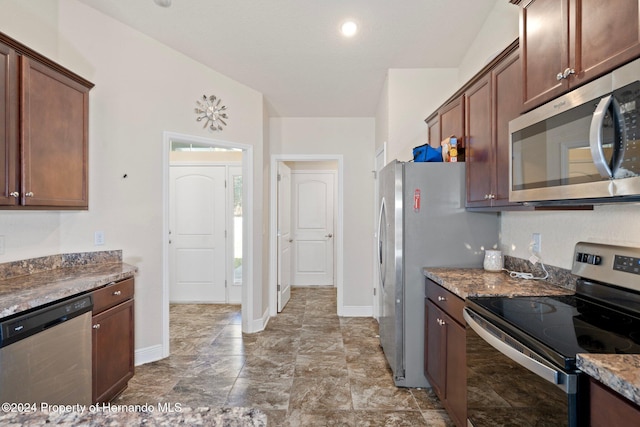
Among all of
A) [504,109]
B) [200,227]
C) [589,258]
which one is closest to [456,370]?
[589,258]

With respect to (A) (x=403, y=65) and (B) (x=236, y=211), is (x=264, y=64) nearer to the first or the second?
(A) (x=403, y=65)

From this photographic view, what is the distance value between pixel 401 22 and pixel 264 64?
133cm

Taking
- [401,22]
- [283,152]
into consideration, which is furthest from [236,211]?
[401,22]

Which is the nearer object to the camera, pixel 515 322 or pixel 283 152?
pixel 515 322

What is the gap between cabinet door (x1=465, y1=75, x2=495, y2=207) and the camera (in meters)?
2.13

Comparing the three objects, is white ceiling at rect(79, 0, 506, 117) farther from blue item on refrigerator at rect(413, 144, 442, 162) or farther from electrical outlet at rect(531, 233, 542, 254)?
electrical outlet at rect(531, 233, 542, 254)

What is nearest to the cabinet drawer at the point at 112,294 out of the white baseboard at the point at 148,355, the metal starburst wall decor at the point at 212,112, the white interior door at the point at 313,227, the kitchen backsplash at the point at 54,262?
the kitchen backsplash at the point at 54,262

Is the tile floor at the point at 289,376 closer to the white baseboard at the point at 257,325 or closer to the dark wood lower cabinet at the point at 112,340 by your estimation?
the white baseboard at the point at 257,325

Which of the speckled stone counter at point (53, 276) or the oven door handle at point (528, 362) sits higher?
the speckled stone counter at point (53, 276)

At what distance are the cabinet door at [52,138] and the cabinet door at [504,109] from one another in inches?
109

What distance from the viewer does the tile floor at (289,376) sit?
2.18m

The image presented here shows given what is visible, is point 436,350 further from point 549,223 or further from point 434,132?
point 434,132

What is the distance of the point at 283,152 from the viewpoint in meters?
4.39

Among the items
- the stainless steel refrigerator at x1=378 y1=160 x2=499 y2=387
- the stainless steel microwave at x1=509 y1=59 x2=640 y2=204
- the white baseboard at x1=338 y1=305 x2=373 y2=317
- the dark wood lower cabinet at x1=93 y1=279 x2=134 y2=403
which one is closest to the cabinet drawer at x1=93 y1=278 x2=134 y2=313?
the dark wood lower cabinet at x1=93 y1=279 x2=134 y2=403
